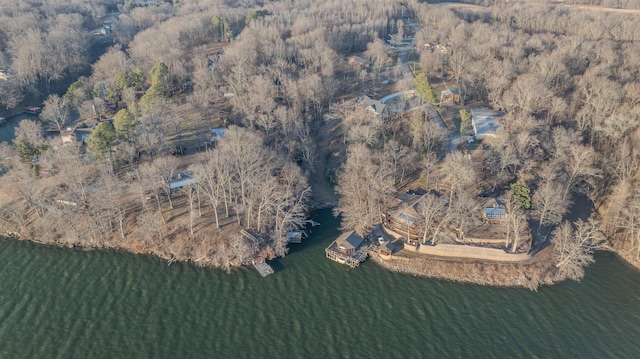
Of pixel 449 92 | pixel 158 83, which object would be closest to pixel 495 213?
pixel 449 92

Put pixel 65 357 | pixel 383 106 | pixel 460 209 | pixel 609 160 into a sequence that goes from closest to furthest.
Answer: pixel 65 357
pixel 460 209
pixel 609 160
pixel 383 106

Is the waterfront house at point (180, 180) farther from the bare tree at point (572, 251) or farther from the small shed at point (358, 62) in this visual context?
the small shed at point (358, 62)

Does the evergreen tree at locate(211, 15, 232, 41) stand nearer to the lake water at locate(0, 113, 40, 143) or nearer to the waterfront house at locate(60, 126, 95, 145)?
the lake water at locate(0, 113, 40, 143)

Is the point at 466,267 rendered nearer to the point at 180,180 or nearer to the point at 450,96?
the point at 180,180

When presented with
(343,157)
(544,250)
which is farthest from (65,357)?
(544,250)

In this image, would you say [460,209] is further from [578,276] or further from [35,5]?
[35,5]
